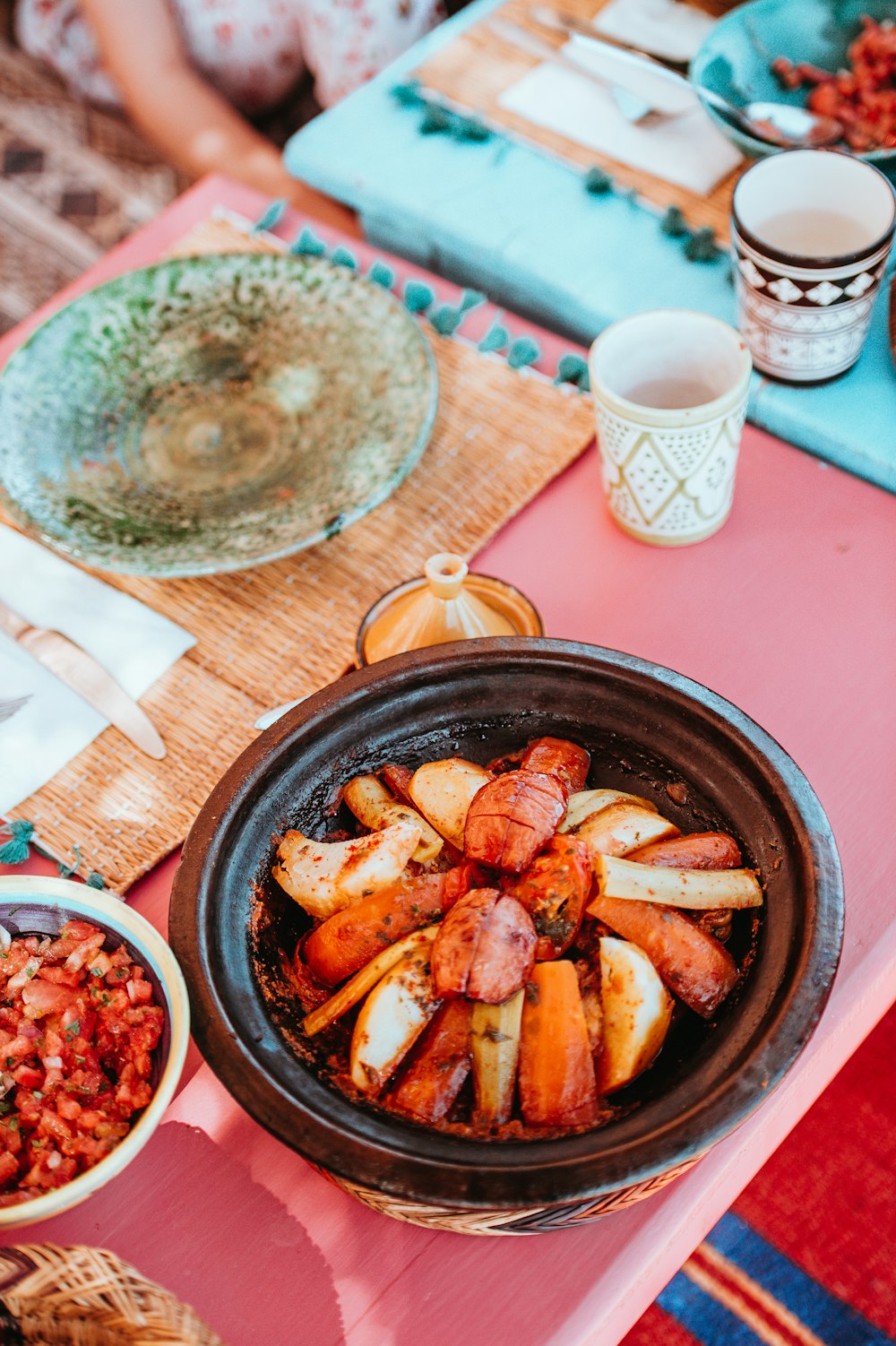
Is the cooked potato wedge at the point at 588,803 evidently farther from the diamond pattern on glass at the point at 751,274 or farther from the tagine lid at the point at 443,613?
the diamond pattern on glass at the point at 751,274

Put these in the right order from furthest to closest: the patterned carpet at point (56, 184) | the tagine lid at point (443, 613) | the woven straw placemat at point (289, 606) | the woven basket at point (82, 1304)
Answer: the patterned carpet at point (56, 184) < the woven straw placemat at point (289, 606) < the tagine lid at point (443, 613) < the woven basket at point (82, 1304)

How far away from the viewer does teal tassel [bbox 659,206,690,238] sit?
1.26 metres

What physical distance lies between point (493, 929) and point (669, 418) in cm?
50

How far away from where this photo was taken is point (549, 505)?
3.64 feet

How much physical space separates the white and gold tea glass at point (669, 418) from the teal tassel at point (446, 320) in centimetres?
30

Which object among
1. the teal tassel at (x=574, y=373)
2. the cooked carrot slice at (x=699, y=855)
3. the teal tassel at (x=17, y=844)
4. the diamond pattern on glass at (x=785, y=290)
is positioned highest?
the diamond pattern on glass at (x=785, y=290)

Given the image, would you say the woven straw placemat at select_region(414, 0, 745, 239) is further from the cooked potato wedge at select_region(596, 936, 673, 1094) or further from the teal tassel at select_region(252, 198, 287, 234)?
the cooked potato wedge at select_region(596, 936, 673, 1094)

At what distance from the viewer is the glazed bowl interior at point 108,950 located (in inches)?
23.8

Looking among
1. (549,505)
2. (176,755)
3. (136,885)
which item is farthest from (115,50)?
(136,885)

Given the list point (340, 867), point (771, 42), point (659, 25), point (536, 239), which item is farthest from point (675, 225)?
point (340, 867)

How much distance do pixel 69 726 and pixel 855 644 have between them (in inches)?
29.0

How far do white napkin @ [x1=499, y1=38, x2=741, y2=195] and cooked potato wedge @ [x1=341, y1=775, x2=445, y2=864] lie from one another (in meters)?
0.94

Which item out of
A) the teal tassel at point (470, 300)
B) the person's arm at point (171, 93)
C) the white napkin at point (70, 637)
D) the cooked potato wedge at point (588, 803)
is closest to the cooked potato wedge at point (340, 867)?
the cooked potato wedge at point (588, 803)

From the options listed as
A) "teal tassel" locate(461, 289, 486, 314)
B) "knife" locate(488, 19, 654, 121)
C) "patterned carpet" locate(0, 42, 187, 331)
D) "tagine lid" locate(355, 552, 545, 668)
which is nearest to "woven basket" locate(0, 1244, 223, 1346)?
"tagine lid" locate(355, 552, 545, 668)
